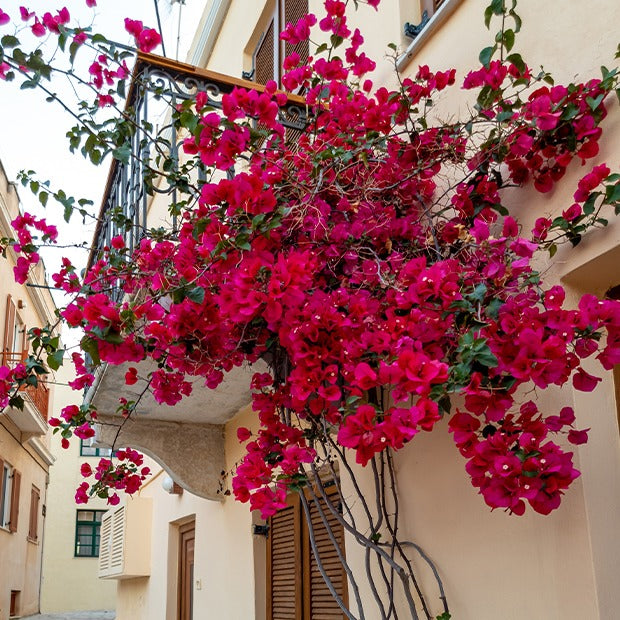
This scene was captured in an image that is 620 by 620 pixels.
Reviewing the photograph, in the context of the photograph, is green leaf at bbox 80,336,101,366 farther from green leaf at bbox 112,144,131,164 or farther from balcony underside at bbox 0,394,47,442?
balcony underside at bbox 0,394,47,442

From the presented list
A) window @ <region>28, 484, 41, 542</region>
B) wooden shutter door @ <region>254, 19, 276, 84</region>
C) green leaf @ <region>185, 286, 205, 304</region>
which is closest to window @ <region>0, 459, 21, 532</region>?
window @ <region>28, 484, 41, 542</region>

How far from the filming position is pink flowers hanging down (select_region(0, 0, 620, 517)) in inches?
76.7

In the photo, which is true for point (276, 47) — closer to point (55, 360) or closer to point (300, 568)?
point (300, 568)

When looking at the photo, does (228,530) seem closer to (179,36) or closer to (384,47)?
(384,47)

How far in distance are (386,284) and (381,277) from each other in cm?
5

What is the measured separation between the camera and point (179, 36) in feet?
27.6

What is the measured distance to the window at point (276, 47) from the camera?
18.3 feet

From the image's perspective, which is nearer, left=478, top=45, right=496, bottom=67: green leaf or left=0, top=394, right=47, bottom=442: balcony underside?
left=478, top=45, right=496, bottom=67: green leaf

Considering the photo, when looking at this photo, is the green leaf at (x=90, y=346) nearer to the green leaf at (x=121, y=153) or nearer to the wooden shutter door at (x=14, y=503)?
the green leaf at (x=121, y=153)

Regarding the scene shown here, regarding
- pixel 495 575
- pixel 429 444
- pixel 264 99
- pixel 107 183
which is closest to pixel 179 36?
pixel 107 183

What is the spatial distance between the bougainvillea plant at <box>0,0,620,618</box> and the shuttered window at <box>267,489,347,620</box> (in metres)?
1.60

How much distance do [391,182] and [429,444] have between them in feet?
3.37

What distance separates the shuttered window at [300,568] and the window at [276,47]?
3.10 metres

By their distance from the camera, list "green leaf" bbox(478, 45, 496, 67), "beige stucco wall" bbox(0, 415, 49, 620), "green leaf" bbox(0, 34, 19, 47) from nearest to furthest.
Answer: "green leaf" bbox(478, 45, 496, 67)
"green leaf" bbox(0, 34, 19, 47)
"beige stucco wall" bbox(0, 415, 49, 620)
